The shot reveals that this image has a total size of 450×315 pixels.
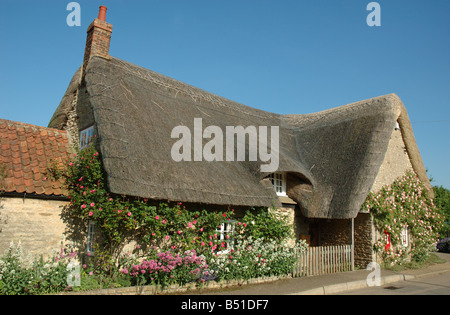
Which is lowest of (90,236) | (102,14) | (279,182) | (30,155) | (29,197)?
(90,236)

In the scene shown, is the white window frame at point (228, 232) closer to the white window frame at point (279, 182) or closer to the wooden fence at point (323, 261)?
the wooden fence at point (323, 261)

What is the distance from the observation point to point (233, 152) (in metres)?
12.7

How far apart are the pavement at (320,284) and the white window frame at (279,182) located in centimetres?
351

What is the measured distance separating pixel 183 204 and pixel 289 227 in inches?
150

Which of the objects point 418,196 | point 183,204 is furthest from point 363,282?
point 418,196

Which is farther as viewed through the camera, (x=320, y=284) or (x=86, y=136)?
(x=86, y=136)

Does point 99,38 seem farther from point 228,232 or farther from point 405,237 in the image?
point 405,237

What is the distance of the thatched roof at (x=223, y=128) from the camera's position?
29.7 feet

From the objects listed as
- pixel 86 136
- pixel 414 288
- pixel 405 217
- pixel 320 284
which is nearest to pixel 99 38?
pixel 86 136

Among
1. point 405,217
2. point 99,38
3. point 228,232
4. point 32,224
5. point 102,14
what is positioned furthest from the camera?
point 405,217

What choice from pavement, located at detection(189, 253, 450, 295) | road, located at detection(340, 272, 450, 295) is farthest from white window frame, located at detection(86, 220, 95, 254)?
road, located at detection(340, 272, 450, 295)

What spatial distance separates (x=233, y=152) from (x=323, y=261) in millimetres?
4917

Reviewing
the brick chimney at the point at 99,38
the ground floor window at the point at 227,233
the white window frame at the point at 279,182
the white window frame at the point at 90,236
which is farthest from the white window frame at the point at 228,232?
the brick chimney at the point at 99,38

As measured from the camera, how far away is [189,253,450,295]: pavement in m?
8.69
